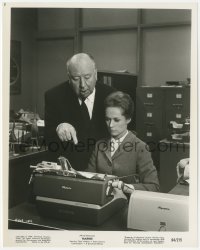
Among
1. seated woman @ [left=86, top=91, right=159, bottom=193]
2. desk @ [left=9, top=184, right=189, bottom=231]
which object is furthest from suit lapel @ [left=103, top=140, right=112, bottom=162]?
desk @ [left=9, top=184, right=189, bottom=231]

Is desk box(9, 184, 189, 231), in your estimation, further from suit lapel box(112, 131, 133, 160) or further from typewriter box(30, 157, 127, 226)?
suit lapel box(112, 131, 133, 160)

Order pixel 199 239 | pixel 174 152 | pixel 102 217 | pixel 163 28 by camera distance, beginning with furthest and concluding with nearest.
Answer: pixel 163 28, pixel 174 152, pixel 199 239, pixel 102 217

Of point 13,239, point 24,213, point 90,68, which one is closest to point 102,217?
point 24,213

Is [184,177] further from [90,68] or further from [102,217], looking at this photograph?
[90,68]

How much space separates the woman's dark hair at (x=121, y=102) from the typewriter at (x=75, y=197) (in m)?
0.28

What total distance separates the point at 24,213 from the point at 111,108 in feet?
1.62

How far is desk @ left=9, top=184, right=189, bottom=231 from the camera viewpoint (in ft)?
3.31

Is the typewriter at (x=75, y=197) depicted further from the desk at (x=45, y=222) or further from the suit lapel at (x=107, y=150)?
the suit lapel at (x=107, y=150)

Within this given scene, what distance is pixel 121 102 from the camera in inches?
46.9

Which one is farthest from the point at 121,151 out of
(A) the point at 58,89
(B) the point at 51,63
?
(B) the point at 51,63

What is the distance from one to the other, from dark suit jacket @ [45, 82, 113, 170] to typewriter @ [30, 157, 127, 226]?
146mm

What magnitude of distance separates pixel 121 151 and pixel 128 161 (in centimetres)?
5

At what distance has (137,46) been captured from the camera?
235 centimetres

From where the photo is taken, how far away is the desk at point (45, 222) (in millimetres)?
1010
